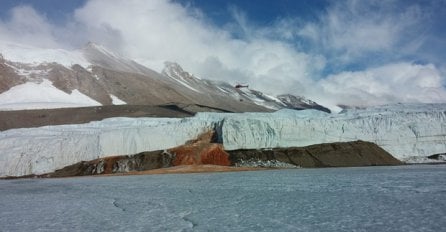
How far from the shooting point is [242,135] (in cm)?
4944

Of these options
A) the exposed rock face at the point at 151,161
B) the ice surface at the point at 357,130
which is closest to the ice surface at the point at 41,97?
the exposed rock face at the point at 151,161

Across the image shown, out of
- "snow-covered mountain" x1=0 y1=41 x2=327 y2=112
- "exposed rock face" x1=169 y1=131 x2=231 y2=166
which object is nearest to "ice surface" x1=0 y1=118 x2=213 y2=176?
"exposed rock face" x1=169 y1=131 x2=231 y2=166

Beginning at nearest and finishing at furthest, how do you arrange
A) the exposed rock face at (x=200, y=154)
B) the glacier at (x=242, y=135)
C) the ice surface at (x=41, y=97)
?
the exposed rock face at (x=200, y=154) → the glacier at (x=242, y=135) → the ice surface at (x=41, y=97)

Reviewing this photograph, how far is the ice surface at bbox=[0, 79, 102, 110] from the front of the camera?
109188mm

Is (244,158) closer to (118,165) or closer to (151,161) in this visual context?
(151,161)

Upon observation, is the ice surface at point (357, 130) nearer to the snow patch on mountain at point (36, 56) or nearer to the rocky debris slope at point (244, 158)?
the rocky debris slope at point (244, 158)

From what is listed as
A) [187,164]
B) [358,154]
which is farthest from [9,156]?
[358,154]

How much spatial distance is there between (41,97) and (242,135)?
86.0m

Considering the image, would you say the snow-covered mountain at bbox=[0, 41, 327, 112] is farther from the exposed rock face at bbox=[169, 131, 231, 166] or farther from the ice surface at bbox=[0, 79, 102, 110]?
the exposed rock face at bbox=[169, 131, 231, 166]

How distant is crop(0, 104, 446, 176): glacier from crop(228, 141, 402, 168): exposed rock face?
8.62 ft

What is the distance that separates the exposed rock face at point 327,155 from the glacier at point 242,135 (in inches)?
103

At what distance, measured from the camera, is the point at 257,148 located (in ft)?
160

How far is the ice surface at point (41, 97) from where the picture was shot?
109m

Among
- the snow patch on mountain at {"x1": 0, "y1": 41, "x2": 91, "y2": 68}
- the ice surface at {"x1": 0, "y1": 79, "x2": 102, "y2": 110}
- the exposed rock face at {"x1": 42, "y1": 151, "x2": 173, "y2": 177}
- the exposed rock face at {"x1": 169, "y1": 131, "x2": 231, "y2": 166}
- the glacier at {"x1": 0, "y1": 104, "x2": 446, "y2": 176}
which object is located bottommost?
the exposed rock face at {"x1": 42, "y1": 151, "x2": 173, "y2": 177}
